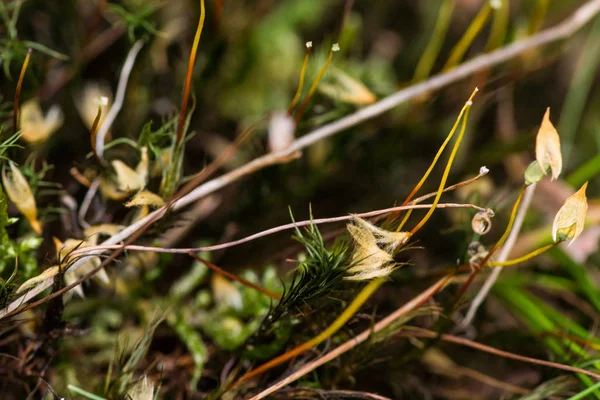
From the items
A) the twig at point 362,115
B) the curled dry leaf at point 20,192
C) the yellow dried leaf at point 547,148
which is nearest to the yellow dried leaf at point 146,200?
the twig at point 362,115

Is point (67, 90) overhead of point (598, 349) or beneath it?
overhead

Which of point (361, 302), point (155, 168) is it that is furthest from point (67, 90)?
point (361, 302)

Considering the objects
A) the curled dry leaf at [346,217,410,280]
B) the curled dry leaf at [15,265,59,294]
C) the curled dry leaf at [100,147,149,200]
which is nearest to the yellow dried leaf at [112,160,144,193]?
the curled dry leaf at [100,147,149,200]

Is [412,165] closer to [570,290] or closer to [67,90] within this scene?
[570,290]

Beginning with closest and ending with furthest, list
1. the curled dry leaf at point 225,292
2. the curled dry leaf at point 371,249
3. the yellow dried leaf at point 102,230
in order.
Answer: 1. the curled dry leaf at point 371,249
2. the yellow dried leaf at point 102,230
3. the curled dry leaf at point 225,292

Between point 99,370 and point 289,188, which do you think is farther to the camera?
point 289,188

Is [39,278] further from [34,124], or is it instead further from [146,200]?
[34,124]

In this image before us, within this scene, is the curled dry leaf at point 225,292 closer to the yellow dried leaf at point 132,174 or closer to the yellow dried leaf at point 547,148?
the yellow dried leaf at point 132,174
